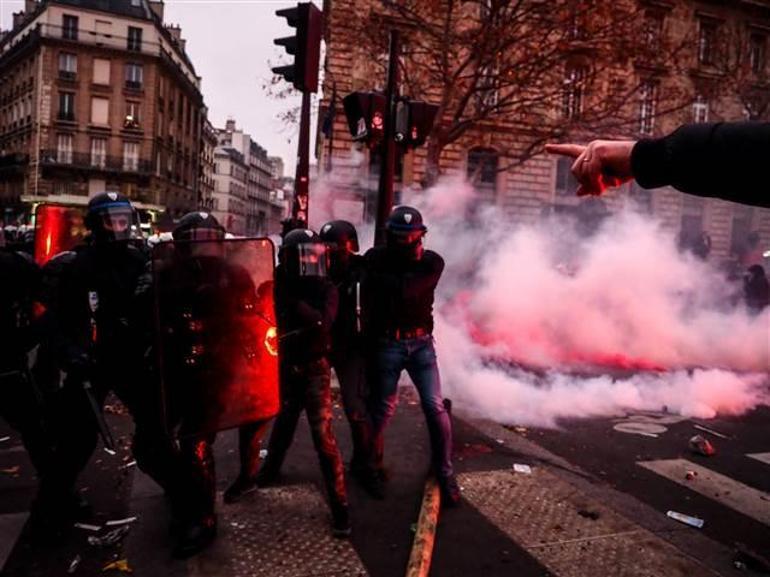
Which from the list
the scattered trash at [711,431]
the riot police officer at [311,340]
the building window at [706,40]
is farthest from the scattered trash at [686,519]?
the building window at [706,40]

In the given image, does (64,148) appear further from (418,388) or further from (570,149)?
(570,149)

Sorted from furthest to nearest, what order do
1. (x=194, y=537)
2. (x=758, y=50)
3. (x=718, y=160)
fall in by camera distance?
(x=758, y=50) → (x=194, y=537) → (x=718, y=160)

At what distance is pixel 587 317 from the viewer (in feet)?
33.0

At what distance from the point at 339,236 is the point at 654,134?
2444cm

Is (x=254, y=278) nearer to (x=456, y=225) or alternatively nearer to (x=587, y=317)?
(x=587, y=317)

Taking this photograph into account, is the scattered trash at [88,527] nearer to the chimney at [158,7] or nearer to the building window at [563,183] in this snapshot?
the building window at [563,183]

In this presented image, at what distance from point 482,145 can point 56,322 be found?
23.3 meters

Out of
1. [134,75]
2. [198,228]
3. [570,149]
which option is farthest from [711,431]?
[134,75]

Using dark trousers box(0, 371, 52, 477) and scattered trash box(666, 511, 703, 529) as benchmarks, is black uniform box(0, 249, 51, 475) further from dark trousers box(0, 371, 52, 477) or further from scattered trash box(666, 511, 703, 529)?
scattered trash box(666, 511, 703, 529)

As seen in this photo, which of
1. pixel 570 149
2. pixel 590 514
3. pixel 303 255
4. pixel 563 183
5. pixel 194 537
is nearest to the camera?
pixel 570 149

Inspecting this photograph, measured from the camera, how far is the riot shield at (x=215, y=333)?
10.6 ft

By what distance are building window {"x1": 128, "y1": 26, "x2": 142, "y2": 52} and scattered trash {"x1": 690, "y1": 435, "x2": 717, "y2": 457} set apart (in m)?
53.2

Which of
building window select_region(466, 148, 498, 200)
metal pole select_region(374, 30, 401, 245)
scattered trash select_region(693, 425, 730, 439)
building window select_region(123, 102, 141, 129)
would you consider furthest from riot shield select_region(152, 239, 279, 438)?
building window select_region(123, 102, 141, 129)

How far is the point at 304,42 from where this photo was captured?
24.1 ft
